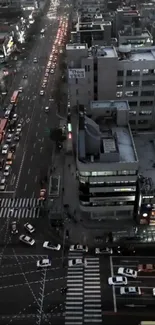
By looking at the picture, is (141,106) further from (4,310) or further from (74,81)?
(4,310)

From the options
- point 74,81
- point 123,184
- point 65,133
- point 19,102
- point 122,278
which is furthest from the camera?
point 19,102

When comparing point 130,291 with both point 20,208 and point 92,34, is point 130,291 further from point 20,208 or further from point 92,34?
point 92,34

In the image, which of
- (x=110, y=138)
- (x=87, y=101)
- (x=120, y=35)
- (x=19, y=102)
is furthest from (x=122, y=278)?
(x=120, y=35)

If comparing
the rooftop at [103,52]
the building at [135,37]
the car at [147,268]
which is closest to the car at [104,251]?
the car at [147,268]

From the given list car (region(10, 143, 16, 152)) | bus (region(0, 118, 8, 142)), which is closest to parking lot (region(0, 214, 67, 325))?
car (region(10, 143, 16, 152))

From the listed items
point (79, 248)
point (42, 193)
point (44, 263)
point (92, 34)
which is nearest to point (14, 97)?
point (92, 34)

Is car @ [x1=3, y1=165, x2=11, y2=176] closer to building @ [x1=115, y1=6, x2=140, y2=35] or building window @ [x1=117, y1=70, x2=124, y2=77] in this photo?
building window @ [x1=117, y1=70, x2=124, y2=77]

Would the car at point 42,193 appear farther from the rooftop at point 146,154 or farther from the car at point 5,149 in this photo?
the rooftop at point 146,154
